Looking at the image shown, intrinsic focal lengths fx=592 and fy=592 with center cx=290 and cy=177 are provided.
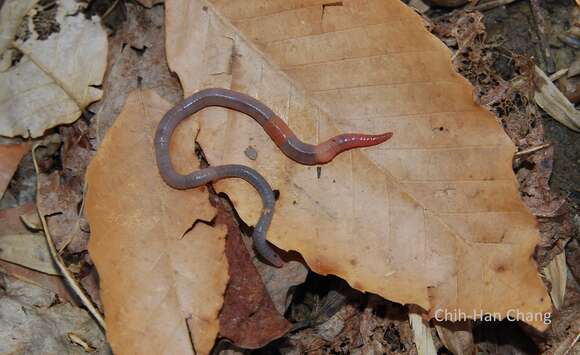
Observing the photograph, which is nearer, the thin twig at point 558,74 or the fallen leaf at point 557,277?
the fallen leaf at point 557,277

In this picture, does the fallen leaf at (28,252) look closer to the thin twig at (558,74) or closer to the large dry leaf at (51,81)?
the large dry leaf at (51,81)

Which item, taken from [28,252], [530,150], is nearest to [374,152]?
[530,150]

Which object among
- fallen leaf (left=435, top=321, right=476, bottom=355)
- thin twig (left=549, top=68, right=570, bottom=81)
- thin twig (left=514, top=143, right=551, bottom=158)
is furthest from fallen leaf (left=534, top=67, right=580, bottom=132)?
fallen leaf (left=435, top=321, right=476, bottom=355)

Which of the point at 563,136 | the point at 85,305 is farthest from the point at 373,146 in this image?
the point at 85,305

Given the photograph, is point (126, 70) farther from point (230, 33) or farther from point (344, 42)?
point (344, 42)

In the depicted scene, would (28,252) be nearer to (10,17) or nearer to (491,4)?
(10,17)

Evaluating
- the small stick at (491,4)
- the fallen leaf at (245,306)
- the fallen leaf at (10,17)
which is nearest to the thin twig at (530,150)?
the small stick at (491,4)
